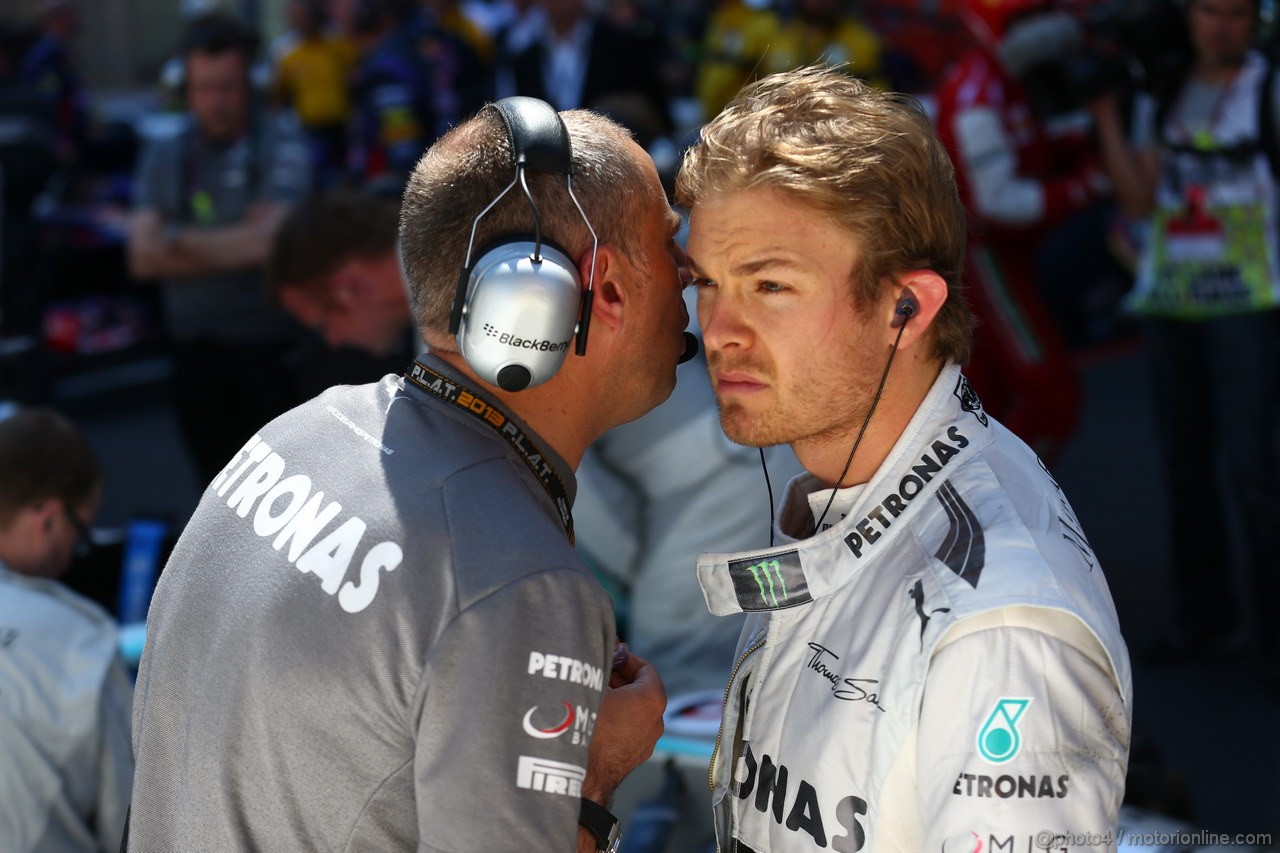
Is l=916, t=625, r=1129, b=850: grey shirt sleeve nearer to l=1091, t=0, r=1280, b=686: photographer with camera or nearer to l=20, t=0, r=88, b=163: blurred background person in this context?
l=1091, t=0, r=1280, b=686: photographer with camera

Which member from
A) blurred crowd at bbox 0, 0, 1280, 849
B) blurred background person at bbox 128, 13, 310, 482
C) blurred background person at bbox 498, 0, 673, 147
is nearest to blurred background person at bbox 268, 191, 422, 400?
blurred crowd at bbox 0, 0, 1280, 849

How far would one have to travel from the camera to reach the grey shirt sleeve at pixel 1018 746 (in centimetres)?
135

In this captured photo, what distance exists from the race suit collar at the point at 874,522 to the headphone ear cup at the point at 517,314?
0.33m

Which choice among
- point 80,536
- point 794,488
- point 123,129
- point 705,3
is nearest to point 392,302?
point 80,536

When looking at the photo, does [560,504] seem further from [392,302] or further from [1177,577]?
[1177,577]

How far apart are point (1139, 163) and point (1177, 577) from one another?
1.37 metres

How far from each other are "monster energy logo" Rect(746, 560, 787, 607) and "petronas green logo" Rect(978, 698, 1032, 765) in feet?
1.08

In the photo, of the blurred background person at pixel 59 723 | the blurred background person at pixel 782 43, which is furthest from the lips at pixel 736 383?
the blurred background person at pixel 782 43

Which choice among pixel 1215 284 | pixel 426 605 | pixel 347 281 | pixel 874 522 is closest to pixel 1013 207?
pixel 1215 284

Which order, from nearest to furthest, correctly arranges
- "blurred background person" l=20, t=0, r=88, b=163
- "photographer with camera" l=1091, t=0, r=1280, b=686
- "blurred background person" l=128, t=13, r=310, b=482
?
"photographer with camera" l=1091, t=0, r=1280, b=686 → "blurred background person" l=128, t=13, r=310, b=482 → "blurred background person" l=20, t=0, r=88, b=163

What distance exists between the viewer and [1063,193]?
488 cm

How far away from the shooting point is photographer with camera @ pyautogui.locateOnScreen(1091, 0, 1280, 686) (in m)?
4.20

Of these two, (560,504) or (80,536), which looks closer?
(560,504)

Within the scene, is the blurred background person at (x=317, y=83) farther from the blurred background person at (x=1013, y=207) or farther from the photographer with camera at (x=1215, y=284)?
the photographer with camera at (x=1215, y=284)
